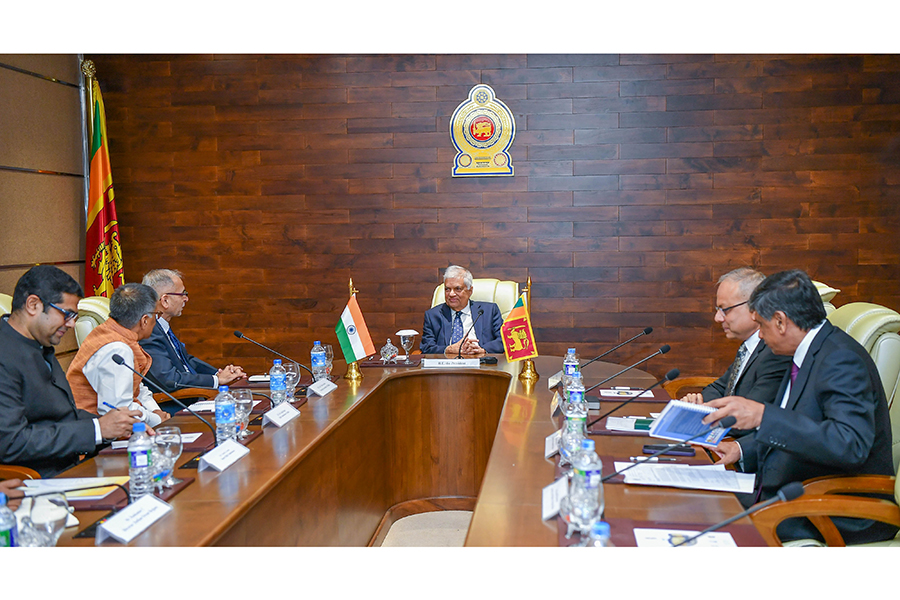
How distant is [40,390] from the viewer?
241 cm

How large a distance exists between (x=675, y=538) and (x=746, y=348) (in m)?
1.59

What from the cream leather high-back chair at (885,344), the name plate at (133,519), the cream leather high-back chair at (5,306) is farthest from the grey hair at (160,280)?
the cream leather high-back chair at (885,344)

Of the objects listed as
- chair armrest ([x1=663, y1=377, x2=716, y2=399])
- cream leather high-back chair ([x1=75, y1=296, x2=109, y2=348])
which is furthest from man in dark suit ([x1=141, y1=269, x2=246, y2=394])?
chair armrest ([x1=663, y1=377, x2=716, y2=399])

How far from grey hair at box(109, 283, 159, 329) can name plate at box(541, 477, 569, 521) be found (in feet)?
5.94

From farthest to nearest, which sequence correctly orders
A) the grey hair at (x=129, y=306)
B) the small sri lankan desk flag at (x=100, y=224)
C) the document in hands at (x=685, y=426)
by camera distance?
the small sri lankan desk flag at (x=100, y=224) → the grey hair at (x=129, y=306) → the document in hands at (x=685, y=426)

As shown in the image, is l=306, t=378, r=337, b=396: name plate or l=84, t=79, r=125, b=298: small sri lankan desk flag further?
l=84, t=79, r=125, b=298: small sri lankan desk flag

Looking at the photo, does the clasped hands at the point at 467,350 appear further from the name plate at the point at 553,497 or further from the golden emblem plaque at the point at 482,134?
the name plate at the point at 553,497

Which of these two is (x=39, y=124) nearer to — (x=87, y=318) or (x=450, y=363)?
(x=87, y=318)

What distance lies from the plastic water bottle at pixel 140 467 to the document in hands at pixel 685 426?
1.46m

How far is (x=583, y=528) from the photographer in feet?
4.95

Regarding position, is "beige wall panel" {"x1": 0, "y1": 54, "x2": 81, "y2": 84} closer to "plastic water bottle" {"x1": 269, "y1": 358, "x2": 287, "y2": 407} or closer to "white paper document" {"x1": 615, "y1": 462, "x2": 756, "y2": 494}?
"plastic water bottle" {"x1": 269, "y1": 358, "x2": 287, "y2": 407}

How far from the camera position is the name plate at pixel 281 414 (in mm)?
2525

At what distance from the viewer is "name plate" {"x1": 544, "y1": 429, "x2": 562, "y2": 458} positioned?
83.8 inches

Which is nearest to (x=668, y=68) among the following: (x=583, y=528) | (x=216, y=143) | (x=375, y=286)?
(x=375, y=286)
